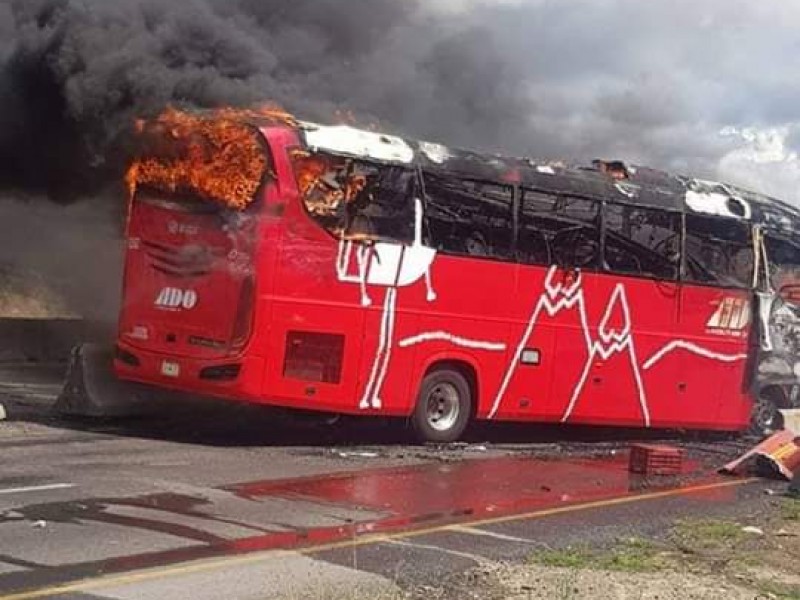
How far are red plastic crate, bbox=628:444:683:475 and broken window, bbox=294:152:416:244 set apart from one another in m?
3.29

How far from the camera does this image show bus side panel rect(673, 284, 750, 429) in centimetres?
1467

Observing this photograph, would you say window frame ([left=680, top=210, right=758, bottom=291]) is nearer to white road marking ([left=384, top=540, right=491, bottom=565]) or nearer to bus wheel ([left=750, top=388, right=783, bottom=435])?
bus wheel ([left=750, top=388, right=783, bottom=435])

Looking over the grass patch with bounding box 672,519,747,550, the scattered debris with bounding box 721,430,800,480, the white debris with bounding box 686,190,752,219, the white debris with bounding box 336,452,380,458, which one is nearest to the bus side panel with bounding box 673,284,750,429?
the white debris with bounding box 686,190,752,219

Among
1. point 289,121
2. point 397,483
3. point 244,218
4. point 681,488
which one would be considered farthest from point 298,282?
point 681,488

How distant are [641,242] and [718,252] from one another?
1477mm

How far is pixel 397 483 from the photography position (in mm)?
10023

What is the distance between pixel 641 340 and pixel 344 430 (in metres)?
3.87

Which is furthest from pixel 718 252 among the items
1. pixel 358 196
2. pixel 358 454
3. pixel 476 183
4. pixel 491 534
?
pixel 491 534

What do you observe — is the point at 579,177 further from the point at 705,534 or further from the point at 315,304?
the point at 705,534

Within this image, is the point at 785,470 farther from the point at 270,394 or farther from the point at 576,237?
the point at 270,394

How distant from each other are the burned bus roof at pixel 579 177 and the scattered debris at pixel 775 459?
11.2 feet

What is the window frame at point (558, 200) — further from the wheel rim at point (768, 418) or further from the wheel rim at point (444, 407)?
the wheel rim at point (768, 418)

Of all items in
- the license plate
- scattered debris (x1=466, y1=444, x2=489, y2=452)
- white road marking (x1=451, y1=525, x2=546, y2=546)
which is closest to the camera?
white road marking (x1=451, y1=525, x2=546, y2=546)

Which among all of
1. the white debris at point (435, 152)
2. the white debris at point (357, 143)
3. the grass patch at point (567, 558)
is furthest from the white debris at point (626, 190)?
the grass patch at point (567, 558)
